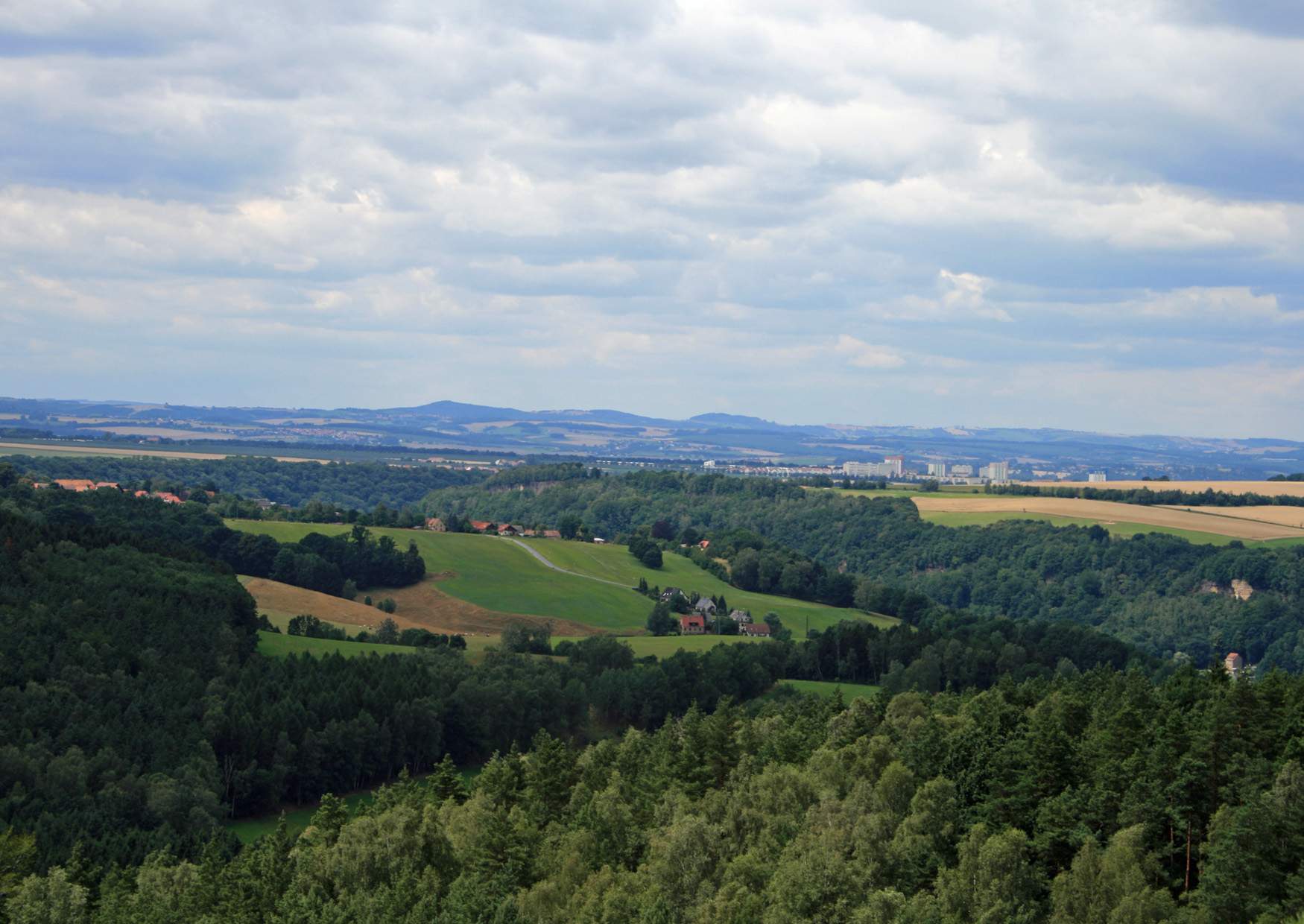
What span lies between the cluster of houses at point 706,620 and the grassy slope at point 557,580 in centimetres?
309

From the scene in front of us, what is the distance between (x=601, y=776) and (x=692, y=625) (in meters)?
68.7

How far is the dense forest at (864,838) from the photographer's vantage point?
37781mm

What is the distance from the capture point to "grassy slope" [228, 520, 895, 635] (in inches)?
5054

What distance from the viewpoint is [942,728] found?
172 feet

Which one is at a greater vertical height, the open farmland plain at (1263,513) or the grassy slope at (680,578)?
the open farmland plain at (1263,513)

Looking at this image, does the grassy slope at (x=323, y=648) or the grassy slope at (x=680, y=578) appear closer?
the grassy slope at (x=323, y=648)

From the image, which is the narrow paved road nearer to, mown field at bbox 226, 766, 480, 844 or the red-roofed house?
the red-roofed house

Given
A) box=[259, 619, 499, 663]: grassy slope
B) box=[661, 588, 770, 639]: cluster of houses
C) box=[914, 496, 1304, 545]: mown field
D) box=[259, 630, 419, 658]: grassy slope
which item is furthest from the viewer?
box=[914, 496, 1304, 545]: mown field

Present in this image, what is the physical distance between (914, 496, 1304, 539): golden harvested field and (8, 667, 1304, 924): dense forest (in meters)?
117

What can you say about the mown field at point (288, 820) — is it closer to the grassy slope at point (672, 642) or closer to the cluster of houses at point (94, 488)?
the grassy slope at point (672, 642)

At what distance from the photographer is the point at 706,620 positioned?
A: 13162 cm

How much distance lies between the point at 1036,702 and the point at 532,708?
40.1m

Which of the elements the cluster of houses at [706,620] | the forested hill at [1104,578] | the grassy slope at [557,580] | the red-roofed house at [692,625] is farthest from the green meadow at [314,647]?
the forested hill at [1104,578]

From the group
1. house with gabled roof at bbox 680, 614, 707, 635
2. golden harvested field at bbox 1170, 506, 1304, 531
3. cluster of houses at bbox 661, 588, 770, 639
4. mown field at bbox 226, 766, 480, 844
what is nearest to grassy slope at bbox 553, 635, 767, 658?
house with gabled roof at bbox 680, 614, 707, 635
